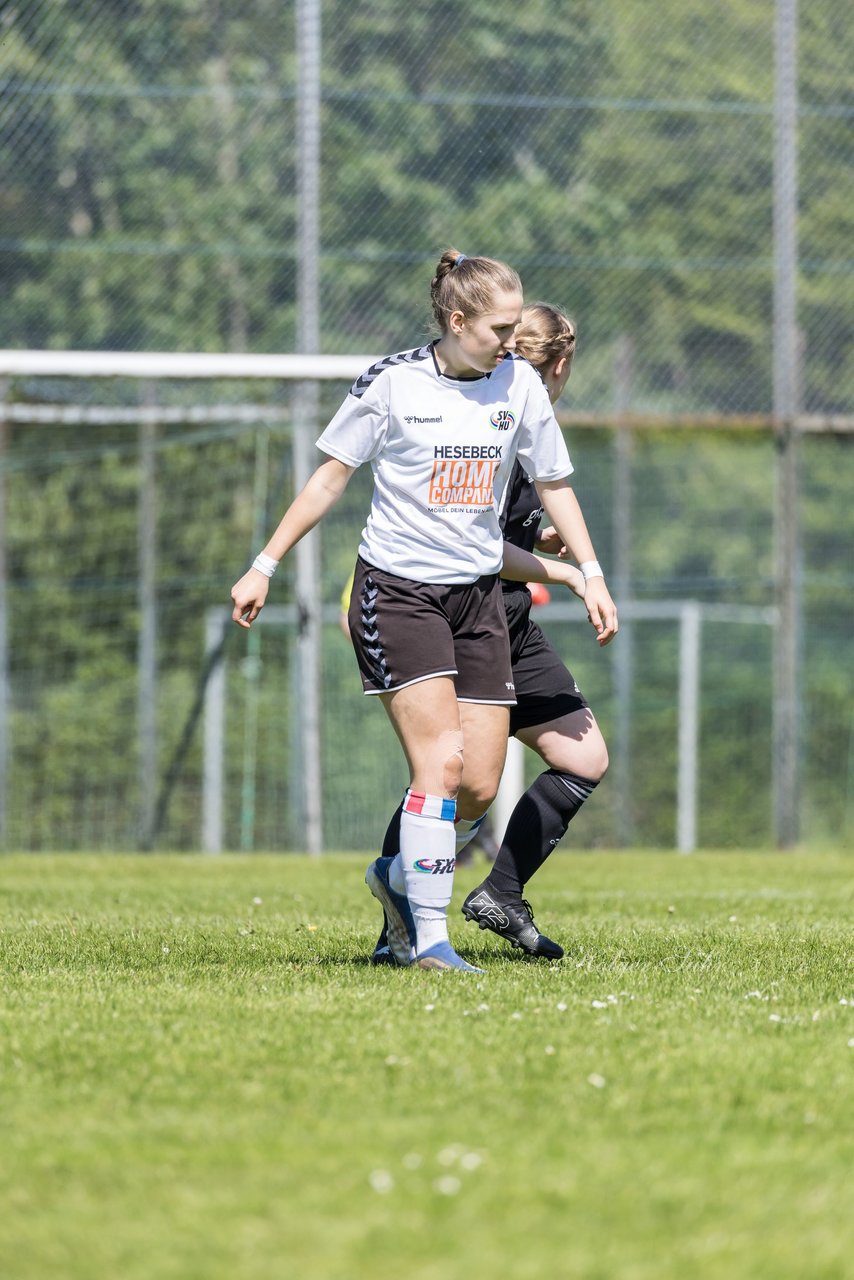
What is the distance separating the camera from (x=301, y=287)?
13695mm

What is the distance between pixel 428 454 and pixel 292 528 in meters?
0.43

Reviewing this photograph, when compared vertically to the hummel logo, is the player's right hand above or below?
above

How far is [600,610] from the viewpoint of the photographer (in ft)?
18.0

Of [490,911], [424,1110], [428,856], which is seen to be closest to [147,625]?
[490,911]

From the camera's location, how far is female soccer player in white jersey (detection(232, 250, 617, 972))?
5219mm

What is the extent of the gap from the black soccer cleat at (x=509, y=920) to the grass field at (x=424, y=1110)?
0.07 metres

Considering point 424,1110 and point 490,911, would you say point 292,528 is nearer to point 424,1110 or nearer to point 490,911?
point 490,911

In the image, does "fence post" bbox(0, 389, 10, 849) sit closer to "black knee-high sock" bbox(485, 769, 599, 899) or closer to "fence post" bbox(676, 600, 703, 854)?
"fence post" bbox(676, 600, 703, 854)

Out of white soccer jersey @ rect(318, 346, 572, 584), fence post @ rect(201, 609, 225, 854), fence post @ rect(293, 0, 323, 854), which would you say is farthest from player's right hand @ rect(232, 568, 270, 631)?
fence post @ rect(201, 609, 225, 854)

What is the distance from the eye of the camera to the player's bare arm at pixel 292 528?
5219 millimetres

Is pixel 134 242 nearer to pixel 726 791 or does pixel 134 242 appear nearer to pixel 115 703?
pixel 115 703

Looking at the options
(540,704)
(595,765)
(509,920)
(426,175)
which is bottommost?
(509,920)

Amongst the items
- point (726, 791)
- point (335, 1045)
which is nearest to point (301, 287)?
point (726, 791)

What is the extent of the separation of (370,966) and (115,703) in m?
10.5
